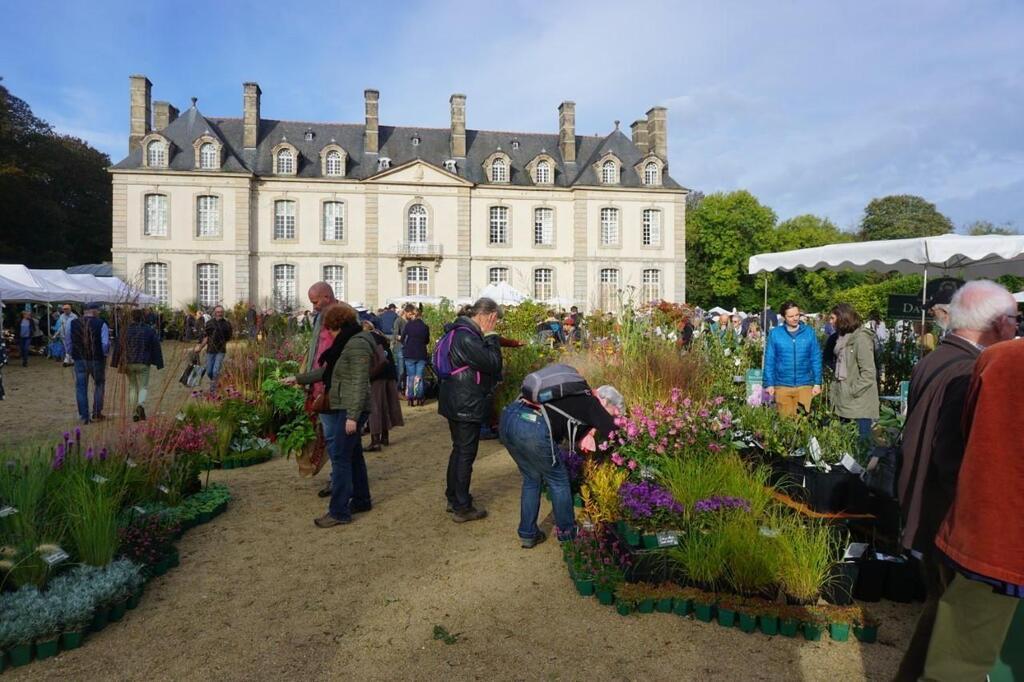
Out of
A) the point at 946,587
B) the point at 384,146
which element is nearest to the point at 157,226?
the point at 384,146

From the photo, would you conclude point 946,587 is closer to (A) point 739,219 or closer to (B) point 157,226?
(B) point 157,226

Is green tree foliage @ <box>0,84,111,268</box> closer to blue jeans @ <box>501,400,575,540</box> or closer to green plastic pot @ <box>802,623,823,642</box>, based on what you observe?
blue jeans @ <box>501,400,575,540</box>

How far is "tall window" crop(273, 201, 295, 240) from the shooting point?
32.7m

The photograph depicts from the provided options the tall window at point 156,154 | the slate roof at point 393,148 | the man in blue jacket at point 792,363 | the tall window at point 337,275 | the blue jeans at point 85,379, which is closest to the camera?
the man in blue jacket at point 792,363

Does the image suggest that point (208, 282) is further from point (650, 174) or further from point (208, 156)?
point (650, 174)

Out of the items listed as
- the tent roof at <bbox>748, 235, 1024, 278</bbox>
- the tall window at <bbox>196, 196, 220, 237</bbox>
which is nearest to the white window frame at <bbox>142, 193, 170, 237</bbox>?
the tall window at <bbox>196, 196, 220, 237</bbox>

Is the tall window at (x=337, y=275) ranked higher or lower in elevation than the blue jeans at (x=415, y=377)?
higher

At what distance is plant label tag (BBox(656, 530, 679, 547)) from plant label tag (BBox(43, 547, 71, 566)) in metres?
2.94

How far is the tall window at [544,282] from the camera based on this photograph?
34.4m

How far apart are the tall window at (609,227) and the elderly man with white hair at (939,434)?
3246 cm

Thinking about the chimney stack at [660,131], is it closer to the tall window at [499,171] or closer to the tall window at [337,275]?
the tall window at [499,171]

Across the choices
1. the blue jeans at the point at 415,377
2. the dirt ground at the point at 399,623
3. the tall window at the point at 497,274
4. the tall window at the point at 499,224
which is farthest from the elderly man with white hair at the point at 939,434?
the tall window at the point at 499,224

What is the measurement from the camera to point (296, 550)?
14.4 ft

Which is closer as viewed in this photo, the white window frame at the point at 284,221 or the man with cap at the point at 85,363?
the man with cap at the point at 85,363
